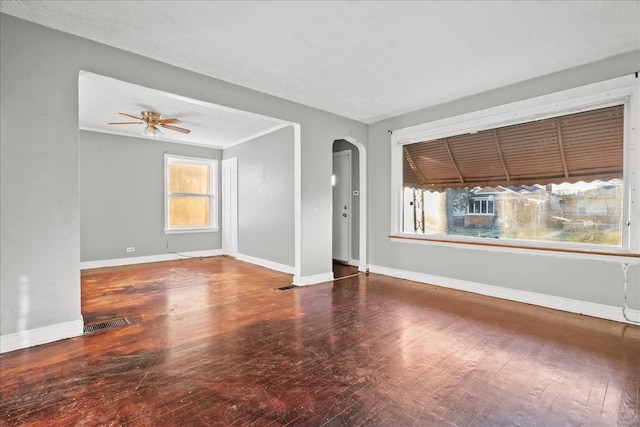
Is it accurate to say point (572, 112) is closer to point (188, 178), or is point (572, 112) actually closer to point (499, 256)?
point (499, 256)

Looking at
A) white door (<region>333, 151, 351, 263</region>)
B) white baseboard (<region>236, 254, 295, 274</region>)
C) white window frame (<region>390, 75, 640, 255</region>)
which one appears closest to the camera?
white window frame (<region>390, 75, 640, 255</region>)

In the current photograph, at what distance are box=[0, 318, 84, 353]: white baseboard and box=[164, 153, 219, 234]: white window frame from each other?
4.17 m

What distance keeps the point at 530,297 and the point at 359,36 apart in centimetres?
361

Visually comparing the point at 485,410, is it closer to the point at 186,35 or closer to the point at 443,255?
the point at 443,255

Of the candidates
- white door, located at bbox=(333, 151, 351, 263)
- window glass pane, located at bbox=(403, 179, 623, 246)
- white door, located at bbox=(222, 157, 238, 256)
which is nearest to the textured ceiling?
window glass pane, located at bbox=(403, 179, 623, 246)

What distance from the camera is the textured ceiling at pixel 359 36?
2379 mm

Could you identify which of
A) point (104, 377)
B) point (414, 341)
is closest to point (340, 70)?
point (414, 341)

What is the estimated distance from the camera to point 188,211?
7191mm

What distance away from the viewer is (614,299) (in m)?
3.14

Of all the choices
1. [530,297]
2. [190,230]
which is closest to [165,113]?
[190,230]

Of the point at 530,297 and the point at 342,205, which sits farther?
the point at 342,205

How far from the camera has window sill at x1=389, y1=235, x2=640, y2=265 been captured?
10.1 ft

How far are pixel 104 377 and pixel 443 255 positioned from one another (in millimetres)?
4214

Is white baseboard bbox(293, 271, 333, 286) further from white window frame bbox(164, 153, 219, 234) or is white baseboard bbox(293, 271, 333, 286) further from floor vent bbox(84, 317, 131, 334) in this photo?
white window frame bbox(164, 153, 219, 234)
